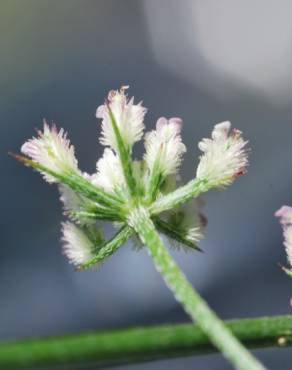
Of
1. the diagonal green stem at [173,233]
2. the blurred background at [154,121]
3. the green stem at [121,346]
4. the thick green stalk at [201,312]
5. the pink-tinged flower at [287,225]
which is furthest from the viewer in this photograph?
the blurred background at [154,121]

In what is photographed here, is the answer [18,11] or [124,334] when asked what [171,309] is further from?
[18,11]

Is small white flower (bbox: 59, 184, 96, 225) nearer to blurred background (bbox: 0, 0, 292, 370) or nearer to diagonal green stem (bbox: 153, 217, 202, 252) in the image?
diagonal green stem (bbox: 153, 217, 202, 252)

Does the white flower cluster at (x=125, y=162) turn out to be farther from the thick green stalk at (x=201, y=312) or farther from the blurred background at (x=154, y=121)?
the blurred background at (x=154, y=121)

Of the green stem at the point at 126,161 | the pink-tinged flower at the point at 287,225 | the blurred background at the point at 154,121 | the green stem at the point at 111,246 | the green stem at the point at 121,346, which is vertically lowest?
the green stem at the point at 121,346

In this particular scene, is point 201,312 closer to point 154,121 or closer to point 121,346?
point 121,346

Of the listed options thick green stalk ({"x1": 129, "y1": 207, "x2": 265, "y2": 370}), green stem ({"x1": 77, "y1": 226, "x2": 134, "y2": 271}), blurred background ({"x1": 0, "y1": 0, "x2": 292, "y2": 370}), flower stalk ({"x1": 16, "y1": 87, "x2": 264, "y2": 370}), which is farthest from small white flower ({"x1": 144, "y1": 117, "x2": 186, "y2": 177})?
blurred background ({"x1": 0, "y1": 0, "x2": 292, "y2": 370})

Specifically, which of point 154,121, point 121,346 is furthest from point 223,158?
point 154,121

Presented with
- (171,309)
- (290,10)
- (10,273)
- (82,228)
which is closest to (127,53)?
(290,10)

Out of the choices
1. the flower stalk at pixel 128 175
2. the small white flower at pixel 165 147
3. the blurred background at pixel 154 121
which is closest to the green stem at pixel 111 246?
the flower stalk at pixel 128 175
